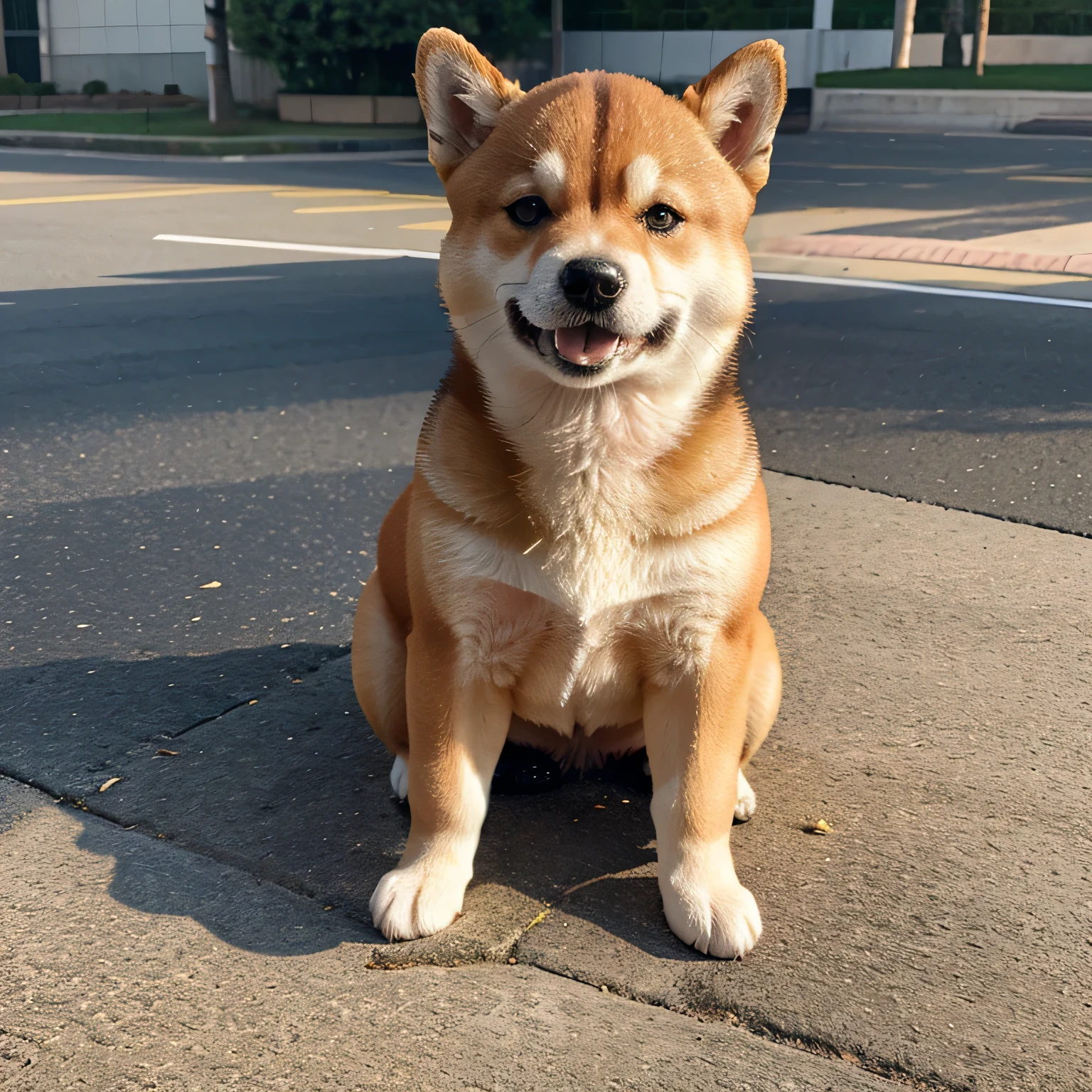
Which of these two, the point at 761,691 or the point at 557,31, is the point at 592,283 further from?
the point at 557,31

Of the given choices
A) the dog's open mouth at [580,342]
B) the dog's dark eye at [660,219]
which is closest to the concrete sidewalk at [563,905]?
the dog's open mouth at [580,342]

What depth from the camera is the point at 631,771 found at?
10.3 feet

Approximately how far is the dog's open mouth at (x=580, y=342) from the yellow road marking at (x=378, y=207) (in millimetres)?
12158

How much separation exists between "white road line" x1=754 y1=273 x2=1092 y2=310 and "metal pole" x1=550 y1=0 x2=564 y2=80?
16.4m

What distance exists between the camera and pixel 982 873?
9.09 feet

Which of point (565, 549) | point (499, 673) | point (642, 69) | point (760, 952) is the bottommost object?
point (760, 952)

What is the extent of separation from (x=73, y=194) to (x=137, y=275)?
616 centimetres

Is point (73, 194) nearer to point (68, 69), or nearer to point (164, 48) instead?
point (164, 48)

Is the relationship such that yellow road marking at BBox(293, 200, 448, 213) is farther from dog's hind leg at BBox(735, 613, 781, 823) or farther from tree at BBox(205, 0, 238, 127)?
tree at BBox(205, 0, 238, 127)

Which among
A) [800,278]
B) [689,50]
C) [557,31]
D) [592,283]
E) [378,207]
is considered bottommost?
[800,278]

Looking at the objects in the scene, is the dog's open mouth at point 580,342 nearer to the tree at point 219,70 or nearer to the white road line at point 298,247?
the white road line at point 298,247

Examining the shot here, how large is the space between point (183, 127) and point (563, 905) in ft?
84.4

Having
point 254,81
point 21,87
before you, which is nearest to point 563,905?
point 254,81

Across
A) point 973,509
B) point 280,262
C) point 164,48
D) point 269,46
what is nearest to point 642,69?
point 269,46
